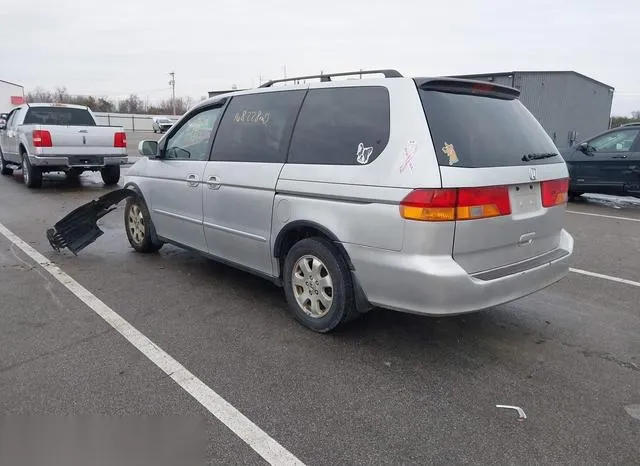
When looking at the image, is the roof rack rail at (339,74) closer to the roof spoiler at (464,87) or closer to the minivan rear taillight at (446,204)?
the roof spoiler at (464,87)

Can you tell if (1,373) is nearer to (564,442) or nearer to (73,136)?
(564,442)

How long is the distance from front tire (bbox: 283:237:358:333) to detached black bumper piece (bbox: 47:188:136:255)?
9.64 feet

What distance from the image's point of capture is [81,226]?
20.0 feet

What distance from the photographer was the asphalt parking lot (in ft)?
8.61

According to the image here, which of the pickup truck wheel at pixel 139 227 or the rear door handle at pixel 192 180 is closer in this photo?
the rear door handle at pixel 192 180

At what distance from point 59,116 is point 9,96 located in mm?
47950

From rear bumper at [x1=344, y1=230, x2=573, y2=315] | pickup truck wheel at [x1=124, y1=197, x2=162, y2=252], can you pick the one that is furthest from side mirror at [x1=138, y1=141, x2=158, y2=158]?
rear bumper at [x1=344, y1=230, x2=573, y2=315]

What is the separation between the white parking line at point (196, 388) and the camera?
2525mm

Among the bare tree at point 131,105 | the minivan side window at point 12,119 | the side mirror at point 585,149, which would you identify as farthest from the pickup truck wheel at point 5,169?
the bare tree at point 131,105

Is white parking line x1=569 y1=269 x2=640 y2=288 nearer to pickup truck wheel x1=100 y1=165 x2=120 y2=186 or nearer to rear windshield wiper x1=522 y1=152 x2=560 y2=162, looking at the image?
rear windshield wiper x1=522 y1=152 x2=560 y2=162

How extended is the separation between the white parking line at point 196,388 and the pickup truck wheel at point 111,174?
25.3 ft

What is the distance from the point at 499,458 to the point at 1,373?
118 inches

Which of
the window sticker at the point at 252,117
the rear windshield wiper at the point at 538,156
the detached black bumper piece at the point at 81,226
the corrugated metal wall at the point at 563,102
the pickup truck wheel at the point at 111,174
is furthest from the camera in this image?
the corrugated metal wall at the point at 563,102

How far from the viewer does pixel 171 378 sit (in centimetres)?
319
